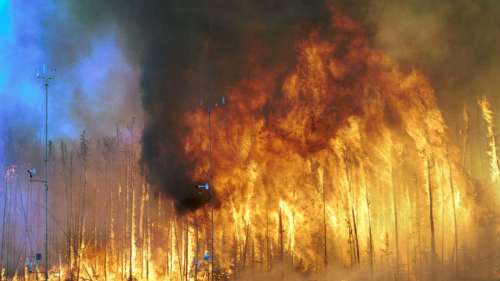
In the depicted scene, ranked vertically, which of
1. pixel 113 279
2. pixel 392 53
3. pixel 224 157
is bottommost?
pixel 113 279

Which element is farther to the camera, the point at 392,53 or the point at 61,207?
the point at 61,207

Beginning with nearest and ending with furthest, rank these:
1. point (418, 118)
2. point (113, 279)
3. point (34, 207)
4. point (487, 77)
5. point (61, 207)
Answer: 1. point (418, 118)
2. point (487, 77)
3. point (113, 279)
4. point (61, 207)
5. point (34, 207)

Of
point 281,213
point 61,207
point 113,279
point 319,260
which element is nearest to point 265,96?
point 281,213

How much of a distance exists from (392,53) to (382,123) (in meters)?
4.79

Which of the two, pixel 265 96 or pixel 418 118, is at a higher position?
pixel 265 96

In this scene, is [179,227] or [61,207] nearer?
[179,227]

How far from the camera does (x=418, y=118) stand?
1468 inches

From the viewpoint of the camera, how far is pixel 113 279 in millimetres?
44438

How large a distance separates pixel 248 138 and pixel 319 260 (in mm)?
10016

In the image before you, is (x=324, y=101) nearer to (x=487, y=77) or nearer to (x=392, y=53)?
(x=392, y=53)

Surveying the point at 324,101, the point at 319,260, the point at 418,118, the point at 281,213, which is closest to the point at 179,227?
the point at 281,213

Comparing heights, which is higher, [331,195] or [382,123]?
[382,123]

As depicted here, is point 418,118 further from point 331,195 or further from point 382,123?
point 331,195

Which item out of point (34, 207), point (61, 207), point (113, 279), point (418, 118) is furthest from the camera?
point (34, 207)
